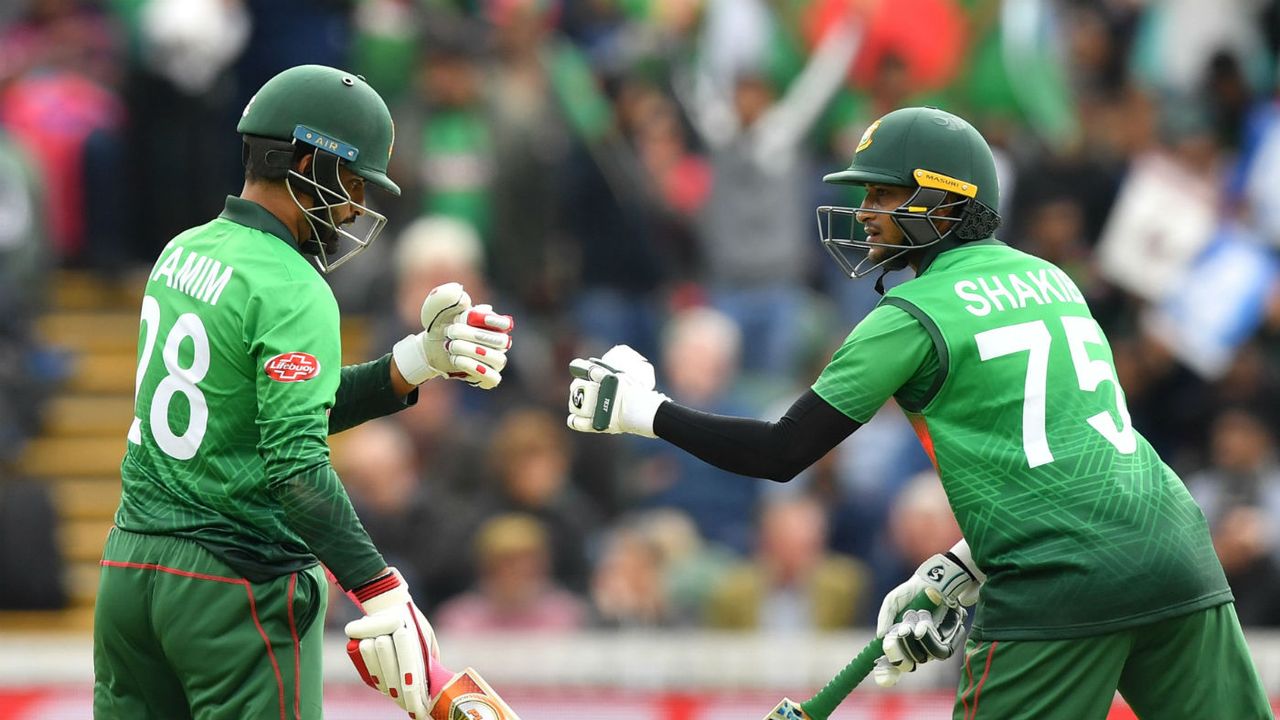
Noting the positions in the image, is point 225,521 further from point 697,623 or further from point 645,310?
point 645,310

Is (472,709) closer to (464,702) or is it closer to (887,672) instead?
(464,702)

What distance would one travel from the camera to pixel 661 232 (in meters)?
12.1

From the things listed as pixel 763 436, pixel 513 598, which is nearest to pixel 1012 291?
pixel 763 436

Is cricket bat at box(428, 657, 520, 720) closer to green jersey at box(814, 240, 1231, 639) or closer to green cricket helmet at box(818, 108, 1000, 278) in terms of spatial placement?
green jersey at box(814, 240, 1231, 639)

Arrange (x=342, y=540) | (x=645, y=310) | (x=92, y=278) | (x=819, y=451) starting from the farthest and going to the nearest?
(x=92, y=278), (x=645, y=310), (x=819, y=451), (x=342, y=540)

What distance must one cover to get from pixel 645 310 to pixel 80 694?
4.26 meters

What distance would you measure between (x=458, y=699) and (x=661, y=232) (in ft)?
22.1

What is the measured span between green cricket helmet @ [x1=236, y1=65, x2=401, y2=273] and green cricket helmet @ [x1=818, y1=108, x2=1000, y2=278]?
1.37 m

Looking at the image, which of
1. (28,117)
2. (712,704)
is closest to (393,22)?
(28,117)

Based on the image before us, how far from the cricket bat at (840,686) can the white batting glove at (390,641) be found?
4.05 ft

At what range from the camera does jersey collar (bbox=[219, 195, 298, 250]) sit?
5.60m

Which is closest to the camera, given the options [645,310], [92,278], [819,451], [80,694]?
[819,451]

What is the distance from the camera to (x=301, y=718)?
5.50m

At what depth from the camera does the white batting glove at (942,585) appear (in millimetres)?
5996
